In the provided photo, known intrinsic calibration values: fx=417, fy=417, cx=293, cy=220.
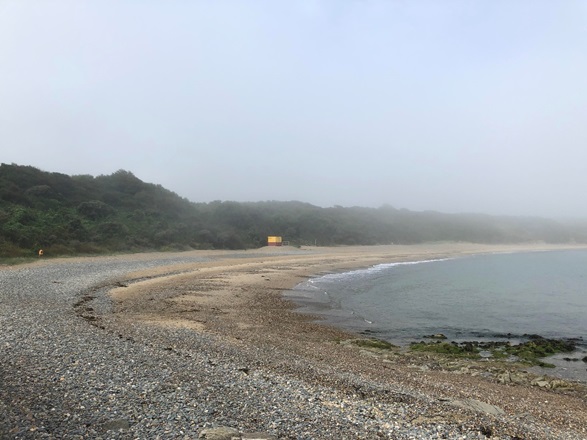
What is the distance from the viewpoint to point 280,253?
147 ft

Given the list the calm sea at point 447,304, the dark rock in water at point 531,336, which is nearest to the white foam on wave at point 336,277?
the calm sea at point 447,304

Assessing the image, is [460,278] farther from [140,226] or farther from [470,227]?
[470,227]

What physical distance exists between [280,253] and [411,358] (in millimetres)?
33463

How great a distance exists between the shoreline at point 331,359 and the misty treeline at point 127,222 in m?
12.0

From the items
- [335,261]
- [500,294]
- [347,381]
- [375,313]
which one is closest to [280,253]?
[335,261]

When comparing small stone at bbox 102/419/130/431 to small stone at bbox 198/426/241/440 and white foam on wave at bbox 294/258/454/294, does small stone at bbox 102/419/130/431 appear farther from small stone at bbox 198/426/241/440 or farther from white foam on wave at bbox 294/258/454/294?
white foam on wave at bbox 294/258/454/294

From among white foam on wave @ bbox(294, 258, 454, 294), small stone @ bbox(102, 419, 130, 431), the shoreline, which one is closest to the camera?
small stone @ bbox(102, 419, 130, 431)

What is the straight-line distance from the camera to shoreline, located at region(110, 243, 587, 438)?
7.45 meters

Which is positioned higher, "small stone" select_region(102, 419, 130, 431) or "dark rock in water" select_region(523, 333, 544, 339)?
"small stone" select_region(102, 419, 130, 431)

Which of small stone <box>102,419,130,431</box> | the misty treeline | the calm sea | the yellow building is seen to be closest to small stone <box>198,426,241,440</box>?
small stone <box>102,419,130,431</box>

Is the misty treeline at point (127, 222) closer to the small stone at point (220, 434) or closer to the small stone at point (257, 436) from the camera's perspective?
the small stone at point (220, 434)

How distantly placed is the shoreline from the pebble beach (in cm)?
6

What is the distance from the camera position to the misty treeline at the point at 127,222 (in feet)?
101

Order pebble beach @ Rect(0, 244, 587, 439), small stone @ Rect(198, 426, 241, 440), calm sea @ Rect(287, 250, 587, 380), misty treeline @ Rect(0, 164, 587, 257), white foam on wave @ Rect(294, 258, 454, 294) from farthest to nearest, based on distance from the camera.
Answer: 1. misty treeline @ Rect(0, 164, 587, 257)
2. white foam on wave @ Rect(294, 258, 454, 294)
3. calm sea @ Rect(287, 250, 587, 380)
4. pebble beach @ Rect(0, 244, 587, 439)
5. small stone @ Rect(198, 426, 241, 440)
